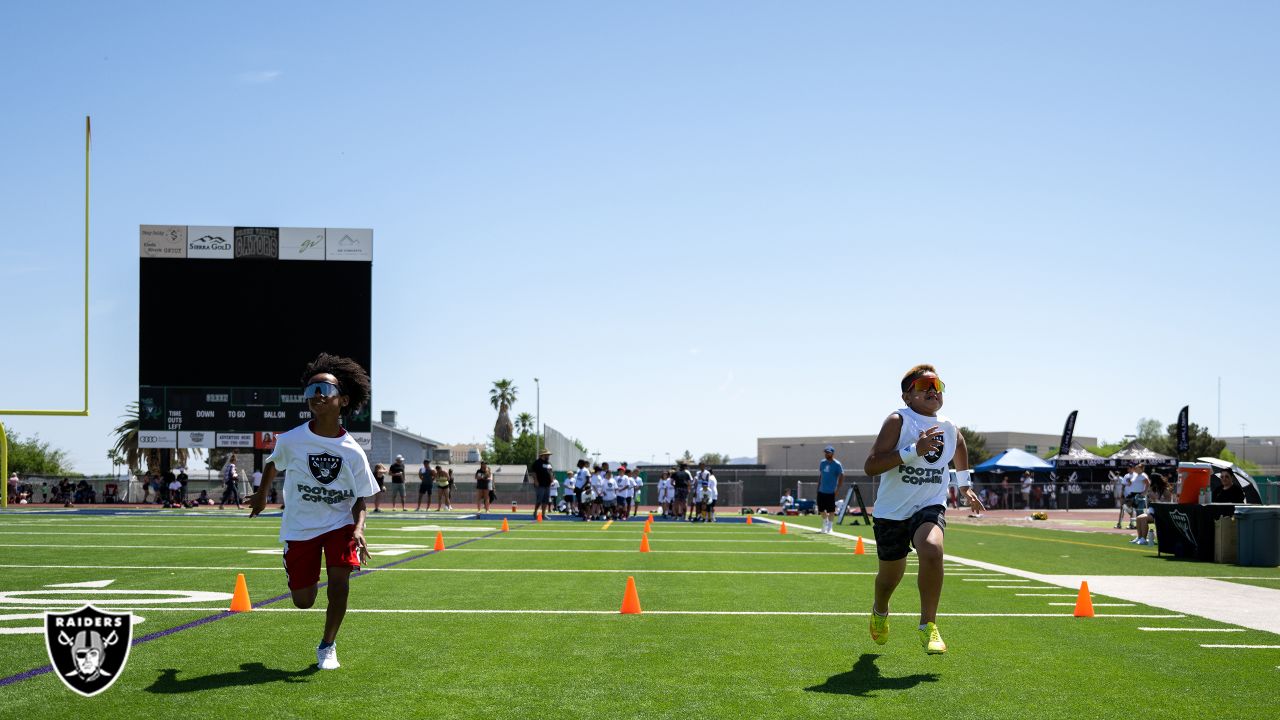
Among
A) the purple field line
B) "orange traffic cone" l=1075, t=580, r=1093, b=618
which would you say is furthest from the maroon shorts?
"orange traffic cone" l=1075, t=580, r=1093, b=618

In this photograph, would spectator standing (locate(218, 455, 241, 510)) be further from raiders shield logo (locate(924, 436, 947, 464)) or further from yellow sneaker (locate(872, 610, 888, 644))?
raiders shield logo (locate(924, 436, 947, 464))

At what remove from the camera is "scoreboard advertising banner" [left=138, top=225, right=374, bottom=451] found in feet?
117

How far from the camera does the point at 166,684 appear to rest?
596cm

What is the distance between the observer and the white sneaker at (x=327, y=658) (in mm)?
6410

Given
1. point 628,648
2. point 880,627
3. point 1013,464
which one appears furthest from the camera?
point 1013,464

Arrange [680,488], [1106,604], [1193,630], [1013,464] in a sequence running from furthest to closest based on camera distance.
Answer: [1013,464] → [680,488] → [1106,604] → [1193,630]

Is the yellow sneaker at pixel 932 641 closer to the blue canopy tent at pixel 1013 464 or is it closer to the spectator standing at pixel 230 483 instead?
the spectator standing at pixel 230 483

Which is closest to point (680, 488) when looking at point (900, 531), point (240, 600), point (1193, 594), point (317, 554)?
point (1193, 594)

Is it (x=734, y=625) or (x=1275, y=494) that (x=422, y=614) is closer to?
(x=734, y=625)

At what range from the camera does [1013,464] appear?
157 feet

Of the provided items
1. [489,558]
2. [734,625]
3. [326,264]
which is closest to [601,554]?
[489,558]

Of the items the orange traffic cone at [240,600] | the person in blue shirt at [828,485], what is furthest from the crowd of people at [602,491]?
the orange traffic cone at [240,600]

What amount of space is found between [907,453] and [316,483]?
357cm

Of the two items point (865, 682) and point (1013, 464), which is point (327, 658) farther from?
point (1013, 464)
